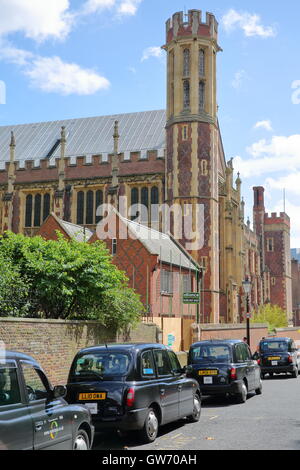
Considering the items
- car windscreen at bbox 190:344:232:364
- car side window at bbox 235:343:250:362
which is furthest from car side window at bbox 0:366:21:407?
car side window at bbox 235:343:250:362

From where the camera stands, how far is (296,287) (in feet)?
313

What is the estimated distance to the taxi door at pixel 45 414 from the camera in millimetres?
6574

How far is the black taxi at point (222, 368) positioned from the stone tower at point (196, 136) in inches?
929

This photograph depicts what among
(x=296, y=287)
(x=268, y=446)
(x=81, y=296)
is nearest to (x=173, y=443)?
(x=268, y=446)

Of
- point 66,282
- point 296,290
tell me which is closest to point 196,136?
point 66,282

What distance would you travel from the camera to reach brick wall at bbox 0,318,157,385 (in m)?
12.4

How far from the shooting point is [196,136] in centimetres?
4078

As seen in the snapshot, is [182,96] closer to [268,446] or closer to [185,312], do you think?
[185,312]

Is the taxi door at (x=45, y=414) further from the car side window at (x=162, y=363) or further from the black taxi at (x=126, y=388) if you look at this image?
the car side window at (x=162, y=363)

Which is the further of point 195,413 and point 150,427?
point 195,413

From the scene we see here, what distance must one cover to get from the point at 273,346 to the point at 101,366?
14429 mm

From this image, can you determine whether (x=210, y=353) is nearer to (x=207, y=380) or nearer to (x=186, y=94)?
(x=207, y=380)

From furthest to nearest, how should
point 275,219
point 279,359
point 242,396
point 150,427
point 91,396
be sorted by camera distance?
point 275,219 < point 279,359 < point 242,396 < point 150,427 < point 91,396
